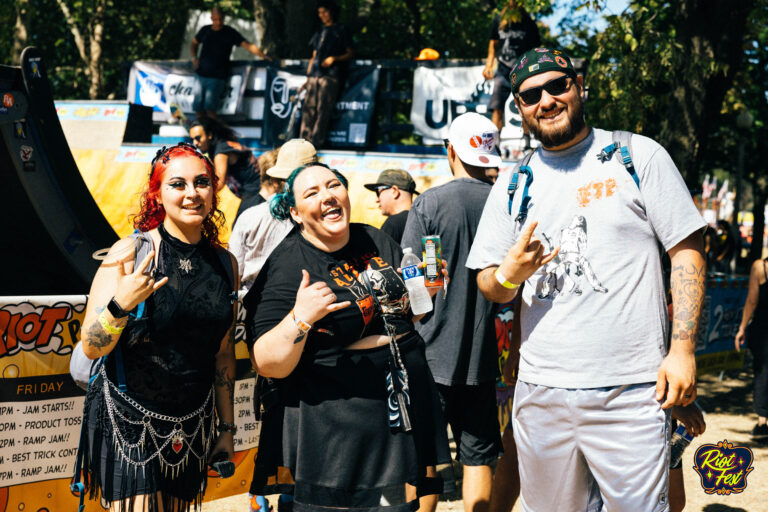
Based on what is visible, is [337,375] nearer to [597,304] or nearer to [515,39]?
[597,304]

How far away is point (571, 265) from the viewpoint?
2.90 meters

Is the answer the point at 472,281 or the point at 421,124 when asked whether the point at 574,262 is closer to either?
the point at 472,281

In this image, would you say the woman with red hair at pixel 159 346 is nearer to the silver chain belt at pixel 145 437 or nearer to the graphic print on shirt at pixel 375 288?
the silver chain belt at pixel 145 437

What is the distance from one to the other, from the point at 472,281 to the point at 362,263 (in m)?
1.48

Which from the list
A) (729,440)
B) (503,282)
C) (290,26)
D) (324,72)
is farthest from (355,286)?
(290,26)

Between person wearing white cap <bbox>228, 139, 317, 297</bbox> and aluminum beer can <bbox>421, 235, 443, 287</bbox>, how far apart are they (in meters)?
1.98

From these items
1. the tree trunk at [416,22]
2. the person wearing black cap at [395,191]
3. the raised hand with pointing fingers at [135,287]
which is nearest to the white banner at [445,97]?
the person wearing black cap at [395,191]

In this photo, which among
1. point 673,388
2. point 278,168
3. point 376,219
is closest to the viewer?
point 673,388

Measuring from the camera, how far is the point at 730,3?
29.6 feet

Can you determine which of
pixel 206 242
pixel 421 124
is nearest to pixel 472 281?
pixel 206 242

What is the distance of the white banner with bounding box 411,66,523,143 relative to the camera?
12359 mm

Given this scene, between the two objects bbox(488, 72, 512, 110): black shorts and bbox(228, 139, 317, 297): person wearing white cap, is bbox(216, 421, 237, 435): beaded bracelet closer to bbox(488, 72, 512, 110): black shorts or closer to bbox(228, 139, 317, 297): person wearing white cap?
bbox(228, 139, 317, 297): person wearing white cap

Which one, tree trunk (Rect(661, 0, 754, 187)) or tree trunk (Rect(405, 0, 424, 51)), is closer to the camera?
tree trunk (Rect(661, 0, 754, 187))

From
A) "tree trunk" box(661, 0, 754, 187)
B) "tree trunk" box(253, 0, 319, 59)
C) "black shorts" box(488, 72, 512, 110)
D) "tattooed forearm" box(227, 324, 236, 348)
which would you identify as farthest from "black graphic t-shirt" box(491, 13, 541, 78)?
"tattooed forearm" box(227, 324, 236, 348)
